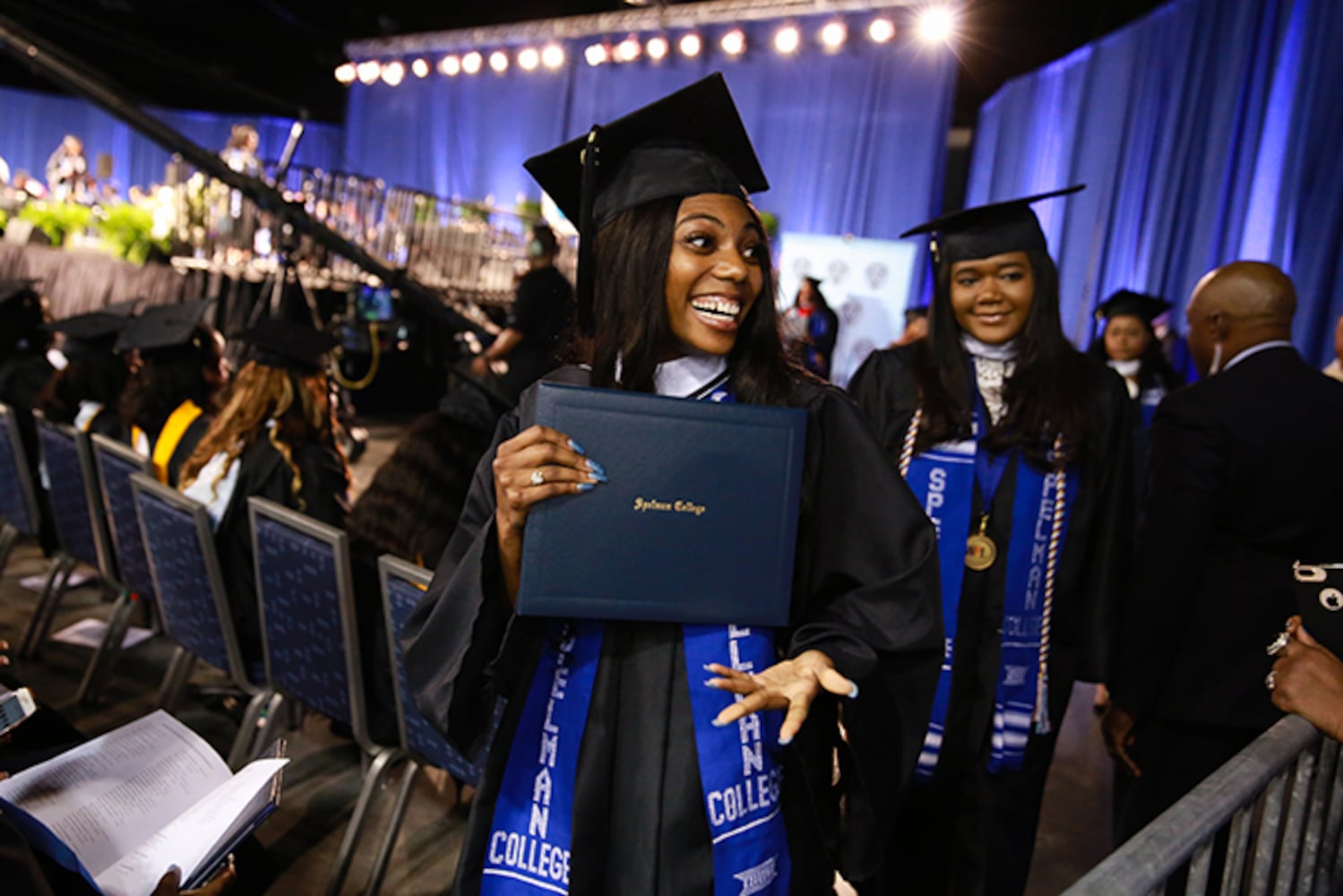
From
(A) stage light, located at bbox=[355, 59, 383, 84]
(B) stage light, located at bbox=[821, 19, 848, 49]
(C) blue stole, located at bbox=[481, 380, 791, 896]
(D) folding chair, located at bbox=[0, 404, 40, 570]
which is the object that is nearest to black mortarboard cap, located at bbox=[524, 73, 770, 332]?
(C) blue stole, located at bbox=[481, 380, 791, 896]

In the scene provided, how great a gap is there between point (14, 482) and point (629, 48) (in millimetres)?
10575

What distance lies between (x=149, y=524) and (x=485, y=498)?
5.87 ft

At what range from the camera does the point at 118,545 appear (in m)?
2.89

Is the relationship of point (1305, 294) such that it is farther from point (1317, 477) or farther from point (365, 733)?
point (365, 733)

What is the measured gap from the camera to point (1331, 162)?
4.33 meters

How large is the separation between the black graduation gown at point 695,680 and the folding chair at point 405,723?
718mm

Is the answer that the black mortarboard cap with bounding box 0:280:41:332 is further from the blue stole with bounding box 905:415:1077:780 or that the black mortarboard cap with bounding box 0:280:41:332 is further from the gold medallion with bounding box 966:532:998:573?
the gold medallion with bounding box 966:532:998:573

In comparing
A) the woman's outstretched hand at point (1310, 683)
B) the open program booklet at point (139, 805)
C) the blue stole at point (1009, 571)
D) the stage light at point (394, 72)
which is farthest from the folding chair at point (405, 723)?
the stage light at point (394, 72)

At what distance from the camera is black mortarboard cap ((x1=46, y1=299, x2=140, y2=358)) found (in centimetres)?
364

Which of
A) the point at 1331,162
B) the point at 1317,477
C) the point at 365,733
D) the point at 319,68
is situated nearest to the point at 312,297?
the point at 365,733

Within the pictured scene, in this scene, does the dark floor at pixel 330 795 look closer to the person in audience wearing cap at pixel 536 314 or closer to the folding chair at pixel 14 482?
the folding chair at pixel 14 482

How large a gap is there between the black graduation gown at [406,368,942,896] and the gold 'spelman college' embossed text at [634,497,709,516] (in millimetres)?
199

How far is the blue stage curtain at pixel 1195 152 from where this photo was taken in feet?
14.5

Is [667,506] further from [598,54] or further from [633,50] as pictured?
[598,54]
